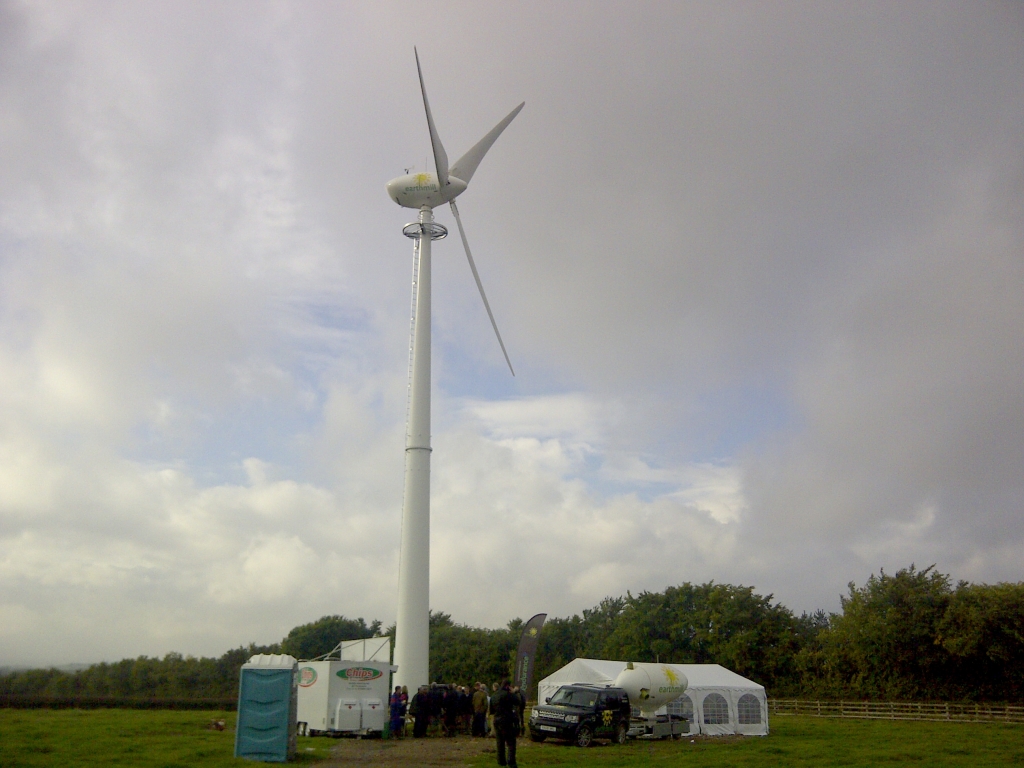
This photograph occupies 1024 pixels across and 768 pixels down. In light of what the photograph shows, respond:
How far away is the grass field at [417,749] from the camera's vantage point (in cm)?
1664

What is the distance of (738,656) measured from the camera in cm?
5950

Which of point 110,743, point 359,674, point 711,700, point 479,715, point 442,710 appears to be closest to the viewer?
point 110,743

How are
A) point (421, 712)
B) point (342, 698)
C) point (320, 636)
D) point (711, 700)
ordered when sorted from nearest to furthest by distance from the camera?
point (342, 698) → point (421, 712) → point (711, 700) → point (320, 636)

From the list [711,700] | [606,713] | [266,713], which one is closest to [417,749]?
[266,713]

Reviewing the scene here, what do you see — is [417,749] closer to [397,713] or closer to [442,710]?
[397,713]

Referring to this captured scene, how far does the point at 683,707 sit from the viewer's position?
31.2 m

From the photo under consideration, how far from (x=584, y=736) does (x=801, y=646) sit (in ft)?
136

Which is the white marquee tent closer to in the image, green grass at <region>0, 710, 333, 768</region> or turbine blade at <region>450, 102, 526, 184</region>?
green grass at <region>0, 710, 333, 768</region>

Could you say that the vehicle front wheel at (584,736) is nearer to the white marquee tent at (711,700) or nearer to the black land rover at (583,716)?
the black land rover at (583,716)

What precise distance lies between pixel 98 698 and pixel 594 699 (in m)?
17.3

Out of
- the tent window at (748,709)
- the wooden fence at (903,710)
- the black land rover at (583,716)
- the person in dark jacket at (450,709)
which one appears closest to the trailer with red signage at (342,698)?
the person in dark jacket at (450,709)

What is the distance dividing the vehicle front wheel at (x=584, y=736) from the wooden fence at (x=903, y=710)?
95.1 ft

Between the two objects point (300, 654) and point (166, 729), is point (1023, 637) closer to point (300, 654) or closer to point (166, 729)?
point (166, 729)

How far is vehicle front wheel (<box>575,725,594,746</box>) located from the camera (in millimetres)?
24609
